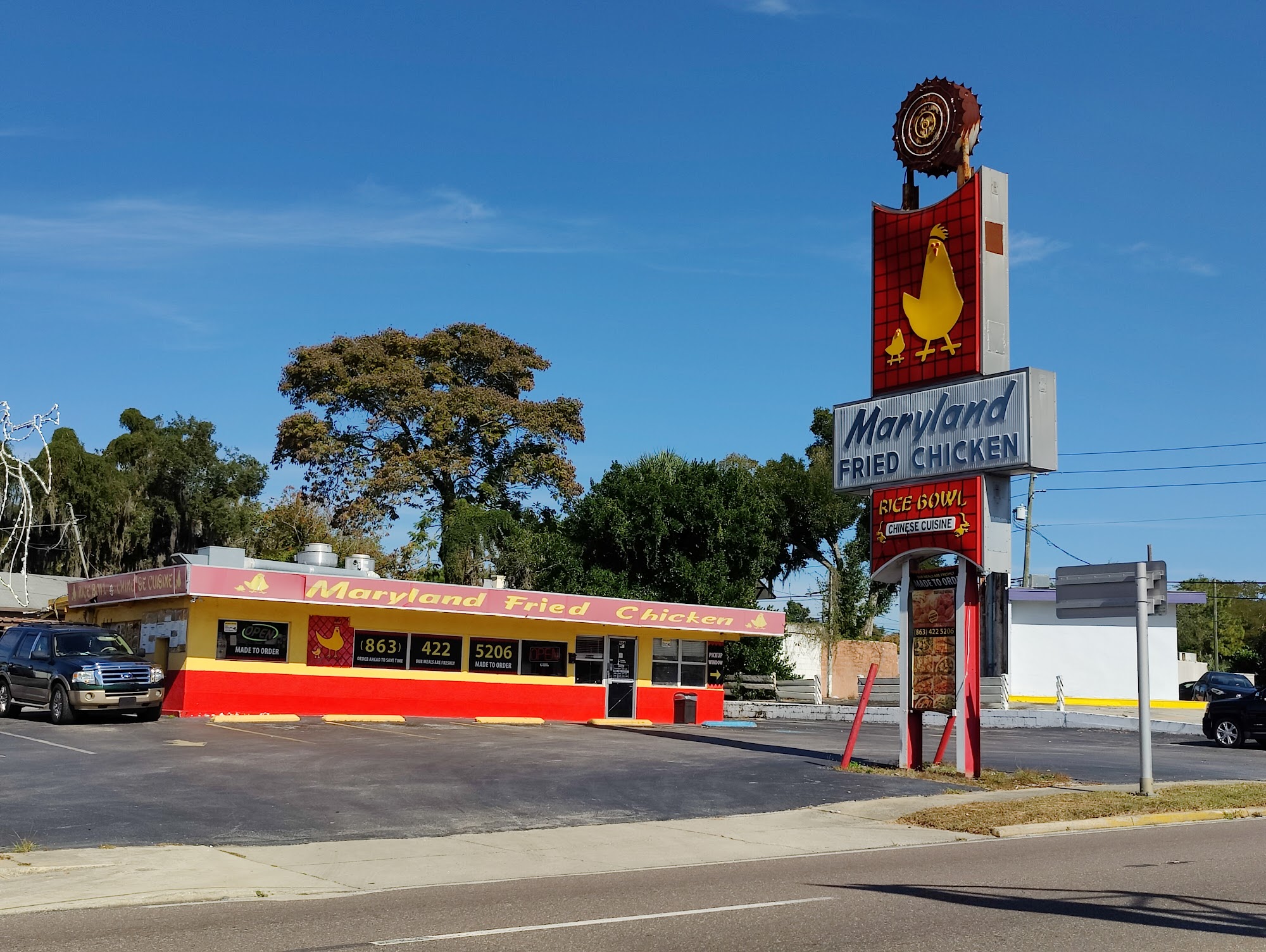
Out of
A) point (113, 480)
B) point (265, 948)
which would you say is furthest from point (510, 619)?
point (113, 480)

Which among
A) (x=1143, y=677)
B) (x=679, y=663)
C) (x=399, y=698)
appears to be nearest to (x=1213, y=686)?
(x=679, y=663)

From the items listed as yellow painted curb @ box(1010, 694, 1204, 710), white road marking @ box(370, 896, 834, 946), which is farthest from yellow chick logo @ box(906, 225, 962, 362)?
yellow painted curb @ box(1010, 694, 1204, 710)

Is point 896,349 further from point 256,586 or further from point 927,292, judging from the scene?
point 256,586

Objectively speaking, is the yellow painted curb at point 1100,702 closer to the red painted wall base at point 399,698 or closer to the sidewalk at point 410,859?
the red painted wall base at point 399,698

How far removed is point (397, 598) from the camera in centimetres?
3133

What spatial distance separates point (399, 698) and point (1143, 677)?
Answer: 1986cm

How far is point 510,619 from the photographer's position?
35.0 meters

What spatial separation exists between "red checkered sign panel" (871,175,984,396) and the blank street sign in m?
3.83

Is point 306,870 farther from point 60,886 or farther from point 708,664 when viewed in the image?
point 708,664

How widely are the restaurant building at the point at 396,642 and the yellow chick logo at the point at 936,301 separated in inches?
600

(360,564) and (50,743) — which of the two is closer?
(50,743)

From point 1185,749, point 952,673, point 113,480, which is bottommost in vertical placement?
point 1185,749

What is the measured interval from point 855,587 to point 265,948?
50.3m

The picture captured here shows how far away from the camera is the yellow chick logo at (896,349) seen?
74.0 ft
